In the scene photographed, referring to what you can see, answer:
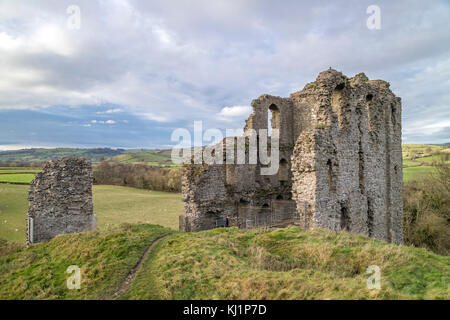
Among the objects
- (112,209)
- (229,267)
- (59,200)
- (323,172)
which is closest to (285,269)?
(229,267)

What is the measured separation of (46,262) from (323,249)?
333 inches

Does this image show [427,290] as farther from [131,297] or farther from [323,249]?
[131,297]

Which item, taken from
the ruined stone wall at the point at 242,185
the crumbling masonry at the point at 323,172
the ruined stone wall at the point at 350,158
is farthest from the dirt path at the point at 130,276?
the ruined stone wall at the point at 350,158

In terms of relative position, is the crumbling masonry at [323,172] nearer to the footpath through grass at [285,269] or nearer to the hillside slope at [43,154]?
the footpath through grass at [285,269]

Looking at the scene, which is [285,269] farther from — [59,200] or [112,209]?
[112,209]

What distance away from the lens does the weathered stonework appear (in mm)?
11711

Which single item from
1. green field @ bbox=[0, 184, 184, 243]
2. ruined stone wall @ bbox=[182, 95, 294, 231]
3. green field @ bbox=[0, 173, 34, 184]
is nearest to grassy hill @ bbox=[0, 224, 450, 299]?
ruined stone wall @ bbox=[182, 95, 294, 231]

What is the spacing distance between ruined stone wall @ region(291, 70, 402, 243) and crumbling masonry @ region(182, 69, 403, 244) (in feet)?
0.15

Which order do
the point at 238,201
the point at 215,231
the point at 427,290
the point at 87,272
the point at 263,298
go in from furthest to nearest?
1. the point at 238,201
2. the point at 215,231
3. the point at 87,272
4. the point at 427,290
5. the point at 263,298

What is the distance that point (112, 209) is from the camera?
3622 cm

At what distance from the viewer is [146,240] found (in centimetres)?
922

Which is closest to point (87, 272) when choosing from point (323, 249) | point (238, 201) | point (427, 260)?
point (323, 249)

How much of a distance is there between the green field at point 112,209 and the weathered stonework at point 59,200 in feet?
36.3

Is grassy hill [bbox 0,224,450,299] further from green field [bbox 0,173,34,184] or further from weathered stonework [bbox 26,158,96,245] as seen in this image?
green field [bbox 0,173,34,184]
